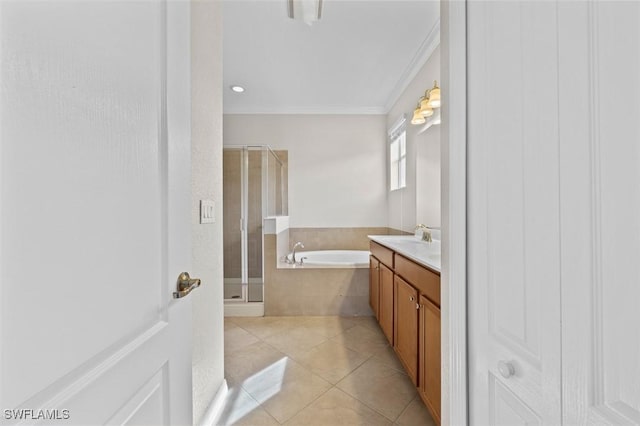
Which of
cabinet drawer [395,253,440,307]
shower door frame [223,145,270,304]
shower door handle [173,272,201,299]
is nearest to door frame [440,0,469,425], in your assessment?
cabinet drawer [395,253,440,307]

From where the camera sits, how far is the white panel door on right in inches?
23.0

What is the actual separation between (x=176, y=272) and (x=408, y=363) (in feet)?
5.37

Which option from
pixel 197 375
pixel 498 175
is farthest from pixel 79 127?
pixel 197 375

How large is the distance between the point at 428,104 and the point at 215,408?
2.62 metres

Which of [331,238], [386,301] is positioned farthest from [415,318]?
[331,238]

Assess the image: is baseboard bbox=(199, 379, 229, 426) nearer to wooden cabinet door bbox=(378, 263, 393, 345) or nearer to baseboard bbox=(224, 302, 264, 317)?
wooden cabinet door bbox=(378, 263, 393, 345)

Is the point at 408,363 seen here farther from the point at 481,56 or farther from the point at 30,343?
the point at 30,343

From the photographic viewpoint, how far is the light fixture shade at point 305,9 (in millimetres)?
1929

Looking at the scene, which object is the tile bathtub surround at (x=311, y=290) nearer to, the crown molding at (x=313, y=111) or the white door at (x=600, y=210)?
the crown molding at (x=313, y=111)

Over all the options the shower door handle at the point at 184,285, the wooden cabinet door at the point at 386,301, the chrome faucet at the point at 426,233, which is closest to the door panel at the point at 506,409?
the shower door handle at the point at 184,285

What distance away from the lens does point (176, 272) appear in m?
0.80

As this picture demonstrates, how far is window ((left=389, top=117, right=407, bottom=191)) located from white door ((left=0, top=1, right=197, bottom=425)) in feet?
10.2

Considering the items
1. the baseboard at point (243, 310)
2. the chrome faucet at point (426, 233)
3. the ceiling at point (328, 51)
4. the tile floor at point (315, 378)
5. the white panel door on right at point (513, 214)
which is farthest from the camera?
the baseboard at point (243, 310)

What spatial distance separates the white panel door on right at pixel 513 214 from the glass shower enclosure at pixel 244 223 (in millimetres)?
2683
